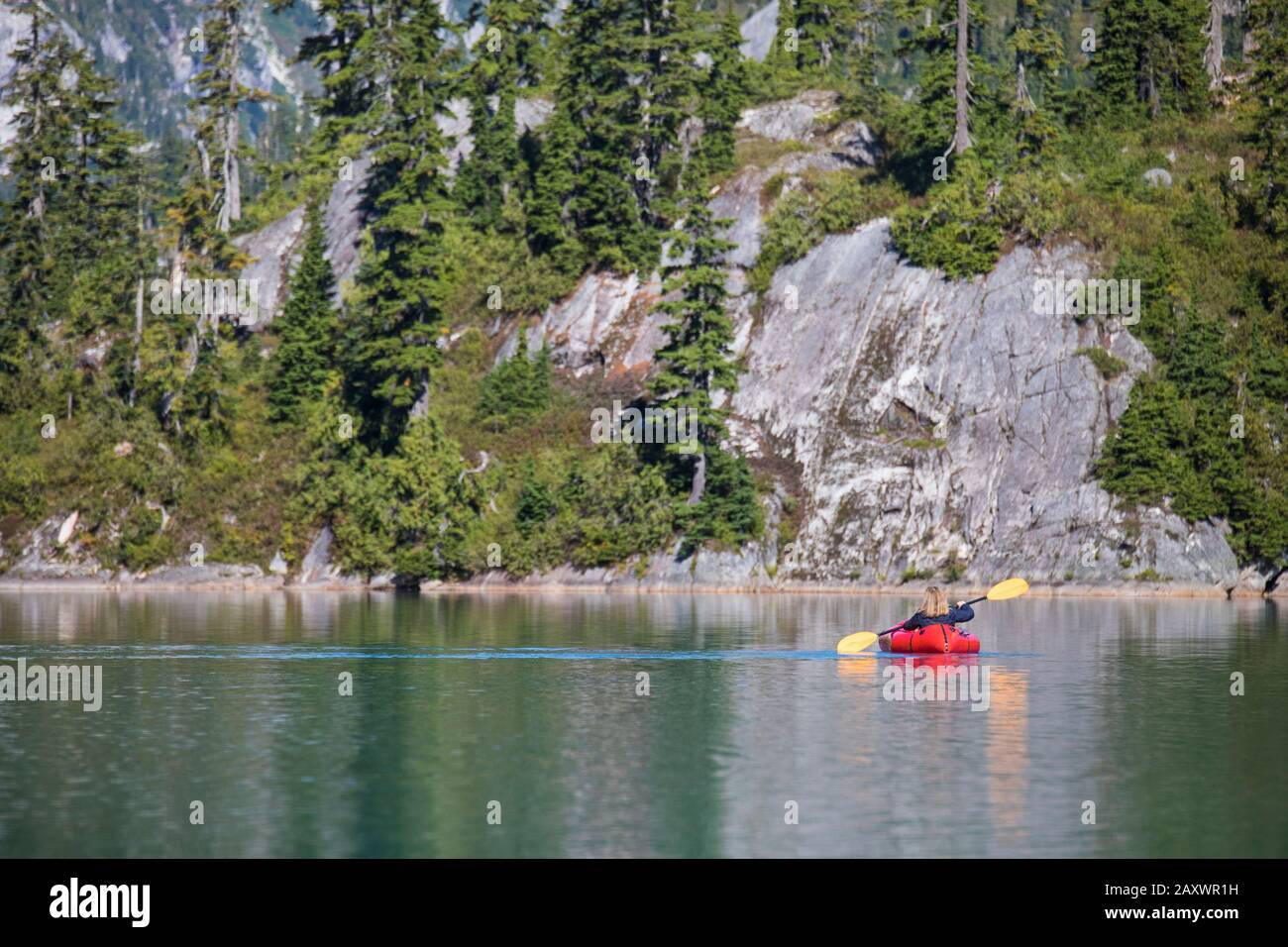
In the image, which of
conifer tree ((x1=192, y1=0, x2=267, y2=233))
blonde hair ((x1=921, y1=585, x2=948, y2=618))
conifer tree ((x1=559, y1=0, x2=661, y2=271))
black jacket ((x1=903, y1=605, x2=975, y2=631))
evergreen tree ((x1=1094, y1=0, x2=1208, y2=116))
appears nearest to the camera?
black jacket ((x1=903, y1=605, x2=975, y2=631))

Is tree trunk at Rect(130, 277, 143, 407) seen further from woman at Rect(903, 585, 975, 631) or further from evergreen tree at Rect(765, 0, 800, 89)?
woman at Rect(903, 585, 975, 631)

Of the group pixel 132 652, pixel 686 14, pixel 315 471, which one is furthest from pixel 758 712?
pixel 686 14

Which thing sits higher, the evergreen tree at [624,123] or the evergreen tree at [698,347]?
the evergreen tree at [624,123]

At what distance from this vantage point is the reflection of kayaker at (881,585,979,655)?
41375mm

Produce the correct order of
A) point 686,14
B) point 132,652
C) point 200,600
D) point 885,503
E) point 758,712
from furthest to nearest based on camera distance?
point 686,14 < point 885,503 < point 200,600 < point 132,652 < point 758,712

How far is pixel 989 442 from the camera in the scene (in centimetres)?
7369

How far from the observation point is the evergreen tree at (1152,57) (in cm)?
9019

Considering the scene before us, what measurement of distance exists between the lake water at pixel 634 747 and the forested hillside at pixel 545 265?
82.1 feet

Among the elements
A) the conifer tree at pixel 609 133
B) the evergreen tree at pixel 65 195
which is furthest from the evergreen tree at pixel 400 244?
the evergreen tree at pixel 65 195

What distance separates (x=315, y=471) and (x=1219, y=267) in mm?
44346

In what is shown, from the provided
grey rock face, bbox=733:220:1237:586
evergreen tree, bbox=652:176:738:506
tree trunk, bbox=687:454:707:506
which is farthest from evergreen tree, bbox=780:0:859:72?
tree trunk, bbox=687:454:707:506

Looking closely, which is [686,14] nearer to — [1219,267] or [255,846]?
→ [1219,267]

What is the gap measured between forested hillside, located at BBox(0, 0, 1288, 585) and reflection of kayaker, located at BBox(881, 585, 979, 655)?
29371 mm

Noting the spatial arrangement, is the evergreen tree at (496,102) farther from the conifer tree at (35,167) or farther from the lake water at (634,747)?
the lake water at (634,747)
